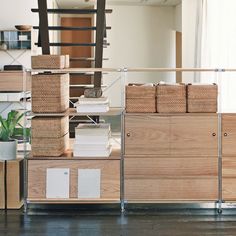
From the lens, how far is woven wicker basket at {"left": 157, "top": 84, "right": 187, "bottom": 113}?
4152mm

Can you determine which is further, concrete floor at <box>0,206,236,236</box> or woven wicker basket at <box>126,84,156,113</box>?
woven wicker basket at <box>126,84,156,113</box>

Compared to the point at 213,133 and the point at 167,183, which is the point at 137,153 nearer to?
the point at 167,183

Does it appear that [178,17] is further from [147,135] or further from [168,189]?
[168,189]

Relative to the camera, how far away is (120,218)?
4.01 meters

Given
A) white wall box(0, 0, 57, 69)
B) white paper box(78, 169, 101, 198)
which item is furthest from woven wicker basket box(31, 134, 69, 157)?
white wall box(0, 0, 57, 69)

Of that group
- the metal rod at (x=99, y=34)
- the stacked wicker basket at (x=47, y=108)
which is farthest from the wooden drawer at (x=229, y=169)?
the metal rod at (x=99, y=34)

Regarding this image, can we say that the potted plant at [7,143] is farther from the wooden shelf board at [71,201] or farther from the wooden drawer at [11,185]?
the wooden shelf board at [71,201]

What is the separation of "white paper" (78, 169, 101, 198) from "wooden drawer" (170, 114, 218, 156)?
2.13ft

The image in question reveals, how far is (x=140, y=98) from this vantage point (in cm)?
416

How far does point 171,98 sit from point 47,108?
101cm

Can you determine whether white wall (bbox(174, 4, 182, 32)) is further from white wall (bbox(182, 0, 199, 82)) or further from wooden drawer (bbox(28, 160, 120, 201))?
wooden drawer (bbox(28, 160, 120, 201))

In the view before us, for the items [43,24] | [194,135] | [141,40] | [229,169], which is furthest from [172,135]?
[141,40]

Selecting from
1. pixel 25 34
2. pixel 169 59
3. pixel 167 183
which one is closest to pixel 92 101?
pixel 167 183

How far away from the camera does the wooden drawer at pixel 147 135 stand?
4141 millimetres
